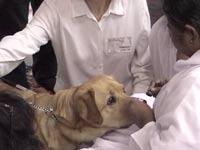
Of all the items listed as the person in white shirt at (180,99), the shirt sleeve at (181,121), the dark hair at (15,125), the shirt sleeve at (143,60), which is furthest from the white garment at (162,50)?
the dark hair at (15,125)

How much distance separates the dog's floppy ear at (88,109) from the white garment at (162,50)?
1.14 ft

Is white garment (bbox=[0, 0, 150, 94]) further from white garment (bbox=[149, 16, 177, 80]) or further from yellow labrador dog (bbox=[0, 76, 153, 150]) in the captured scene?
yellow labrador dog (bbox=[0, 76, 153, 150])

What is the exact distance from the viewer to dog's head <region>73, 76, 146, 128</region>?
1.40 metres

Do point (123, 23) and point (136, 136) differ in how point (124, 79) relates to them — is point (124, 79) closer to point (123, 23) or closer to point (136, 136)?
point (123, 23)

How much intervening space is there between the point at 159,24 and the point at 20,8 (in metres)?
0.98

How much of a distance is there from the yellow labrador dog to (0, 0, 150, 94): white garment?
263 mm

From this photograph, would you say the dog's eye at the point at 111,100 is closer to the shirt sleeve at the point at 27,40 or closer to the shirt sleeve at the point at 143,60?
the shirt sleeve at the point at 143,60

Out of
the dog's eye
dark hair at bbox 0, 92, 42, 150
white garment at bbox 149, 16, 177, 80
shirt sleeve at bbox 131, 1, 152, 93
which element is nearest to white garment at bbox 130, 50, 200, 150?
dark hair at bbox 0, 92, 42, 150

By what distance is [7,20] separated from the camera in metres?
2.34

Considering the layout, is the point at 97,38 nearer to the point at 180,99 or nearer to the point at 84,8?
the point at 84,8

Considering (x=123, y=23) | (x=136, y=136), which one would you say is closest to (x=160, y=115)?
(x=136, y=136)

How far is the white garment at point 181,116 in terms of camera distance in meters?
0.95

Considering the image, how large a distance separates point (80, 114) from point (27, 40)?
1.26 ft

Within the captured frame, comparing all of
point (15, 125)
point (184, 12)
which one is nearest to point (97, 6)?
point (184, 12)
